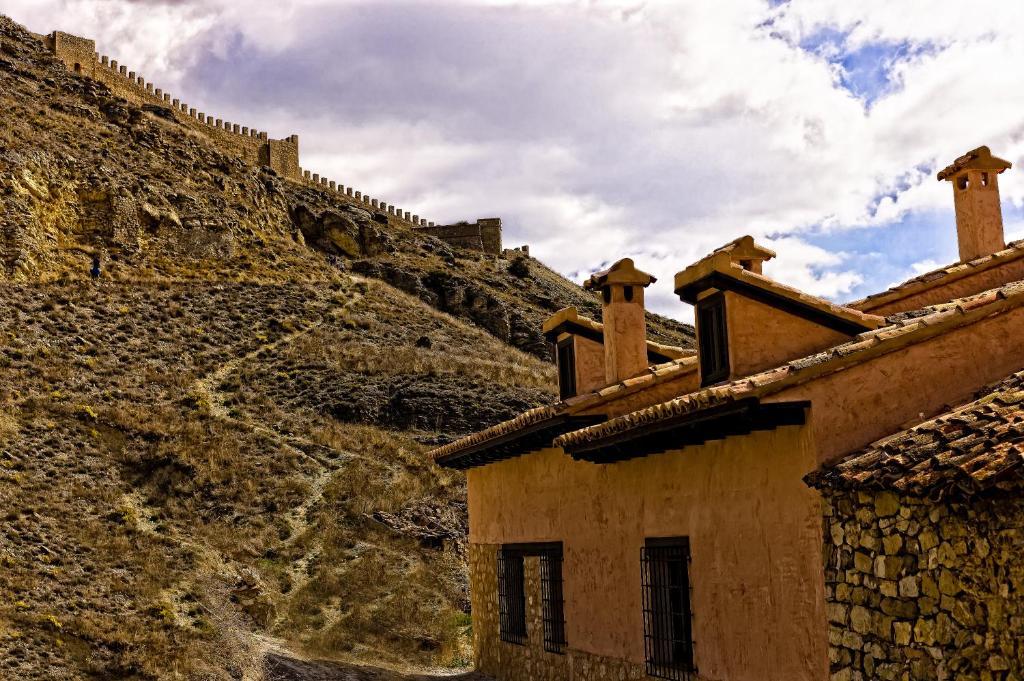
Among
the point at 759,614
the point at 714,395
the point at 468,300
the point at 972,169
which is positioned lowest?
Result: the point at 759,614

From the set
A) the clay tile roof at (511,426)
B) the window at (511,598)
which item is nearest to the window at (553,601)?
the window at (511,598)

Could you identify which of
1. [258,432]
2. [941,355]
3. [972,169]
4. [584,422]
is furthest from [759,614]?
[258,432]

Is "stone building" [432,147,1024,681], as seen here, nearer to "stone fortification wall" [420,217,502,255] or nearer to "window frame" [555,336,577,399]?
"window frame" [555,336,577,399]

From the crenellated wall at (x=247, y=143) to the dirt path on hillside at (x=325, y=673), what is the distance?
52.2m

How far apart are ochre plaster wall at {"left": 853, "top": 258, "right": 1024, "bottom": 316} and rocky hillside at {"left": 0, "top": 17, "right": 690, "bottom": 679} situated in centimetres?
1221

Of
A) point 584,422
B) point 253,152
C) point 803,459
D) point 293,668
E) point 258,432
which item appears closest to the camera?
point 803,459

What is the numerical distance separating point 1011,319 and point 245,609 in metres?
18.3

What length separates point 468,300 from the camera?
6025cm

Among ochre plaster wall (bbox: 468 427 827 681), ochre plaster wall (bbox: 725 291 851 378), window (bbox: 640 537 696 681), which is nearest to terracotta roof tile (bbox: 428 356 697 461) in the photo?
ochre plaster wall (bbox: 468 427 827 681)

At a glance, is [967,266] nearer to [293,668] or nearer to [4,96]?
[293,668]

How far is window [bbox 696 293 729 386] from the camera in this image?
11.7 m

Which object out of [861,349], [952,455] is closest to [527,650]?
[861,349]

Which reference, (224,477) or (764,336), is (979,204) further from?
(224,477)

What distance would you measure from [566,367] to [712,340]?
534cm
